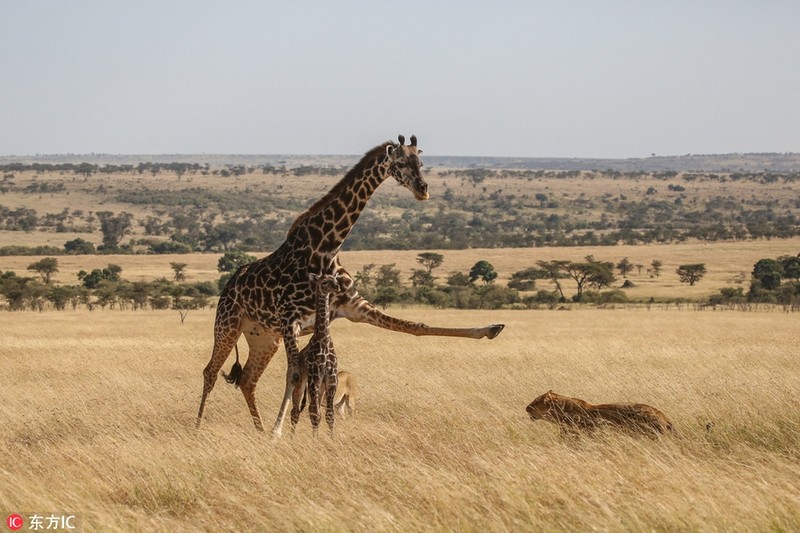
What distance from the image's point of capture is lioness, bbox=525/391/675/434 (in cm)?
917

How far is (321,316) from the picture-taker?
9.36 metres

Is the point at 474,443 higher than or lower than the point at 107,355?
higher

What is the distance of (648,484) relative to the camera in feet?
24.3

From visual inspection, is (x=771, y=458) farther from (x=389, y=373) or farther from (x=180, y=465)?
(x=389, y=373)

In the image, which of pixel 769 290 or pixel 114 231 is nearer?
pixel 769 290

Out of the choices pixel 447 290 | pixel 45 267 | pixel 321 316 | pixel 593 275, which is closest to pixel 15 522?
pixel 321 316

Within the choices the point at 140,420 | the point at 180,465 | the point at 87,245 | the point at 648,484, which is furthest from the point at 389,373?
the point at 87,245

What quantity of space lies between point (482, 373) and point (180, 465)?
7709mm

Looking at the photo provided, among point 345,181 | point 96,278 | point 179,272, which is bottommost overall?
point 179,272

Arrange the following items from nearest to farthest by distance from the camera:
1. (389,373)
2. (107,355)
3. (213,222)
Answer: (389,373) → (107,355) → (213,222)

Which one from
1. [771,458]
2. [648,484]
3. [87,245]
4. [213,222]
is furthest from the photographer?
[213,222]

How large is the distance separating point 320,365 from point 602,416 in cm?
249

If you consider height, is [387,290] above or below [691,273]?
above

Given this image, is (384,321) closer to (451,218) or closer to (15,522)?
(15,522)
